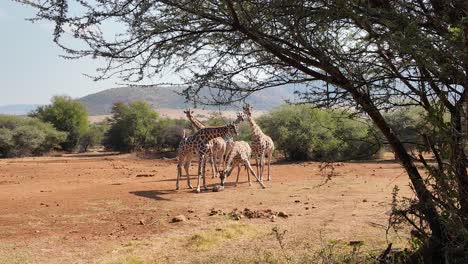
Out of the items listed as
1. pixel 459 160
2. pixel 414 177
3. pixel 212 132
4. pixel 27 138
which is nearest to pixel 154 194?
pixel 212 132

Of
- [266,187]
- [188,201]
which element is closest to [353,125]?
[266,187]

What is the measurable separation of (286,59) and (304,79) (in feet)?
1.25

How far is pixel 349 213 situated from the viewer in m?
9.40

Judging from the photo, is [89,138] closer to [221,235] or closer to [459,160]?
[221,235]

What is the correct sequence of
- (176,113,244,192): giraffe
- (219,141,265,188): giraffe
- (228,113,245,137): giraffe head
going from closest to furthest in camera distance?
1. (176,113,244,192): giraffe
2. (219,141,265,188): giraffe
3. (228,113,245,137): giraffe head

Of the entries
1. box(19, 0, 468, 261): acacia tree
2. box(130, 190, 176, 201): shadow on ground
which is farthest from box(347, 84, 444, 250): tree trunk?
box(130, 190, 176, 201): shadow on ground

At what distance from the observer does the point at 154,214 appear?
9641 millimetres

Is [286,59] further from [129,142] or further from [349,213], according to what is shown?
[129,142]

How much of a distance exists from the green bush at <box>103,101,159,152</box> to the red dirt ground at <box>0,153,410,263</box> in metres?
19.3

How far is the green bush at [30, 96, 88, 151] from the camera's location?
39431 mm

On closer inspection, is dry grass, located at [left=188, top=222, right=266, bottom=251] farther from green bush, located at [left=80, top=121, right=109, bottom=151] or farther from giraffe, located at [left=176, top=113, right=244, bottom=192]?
green bush, located at [left=80, top=121, right=109, bottom=151]

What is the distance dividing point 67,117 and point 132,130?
8.84 meters

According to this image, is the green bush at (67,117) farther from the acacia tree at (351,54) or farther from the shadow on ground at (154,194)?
the acacia tree at (351,54)

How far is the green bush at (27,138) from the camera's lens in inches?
1227
